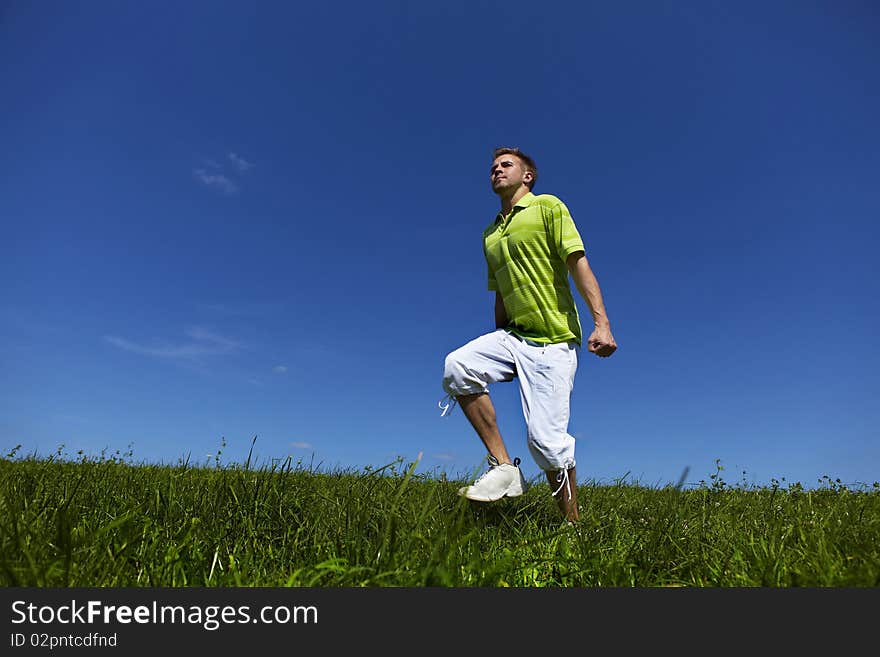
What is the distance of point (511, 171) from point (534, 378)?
174 centimetres

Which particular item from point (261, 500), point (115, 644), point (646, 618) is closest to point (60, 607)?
point (115, 644)

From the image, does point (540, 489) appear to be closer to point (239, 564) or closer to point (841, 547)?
point (841, 547)

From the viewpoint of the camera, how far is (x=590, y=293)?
13.3 feet

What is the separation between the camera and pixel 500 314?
4684 millimetres

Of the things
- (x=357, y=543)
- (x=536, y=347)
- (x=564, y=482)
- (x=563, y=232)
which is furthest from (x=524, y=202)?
(x=357, y=543)

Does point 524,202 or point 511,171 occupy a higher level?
point 511,171

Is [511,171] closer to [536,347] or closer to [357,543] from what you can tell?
[536,347]

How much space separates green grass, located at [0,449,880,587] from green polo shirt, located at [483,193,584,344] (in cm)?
138

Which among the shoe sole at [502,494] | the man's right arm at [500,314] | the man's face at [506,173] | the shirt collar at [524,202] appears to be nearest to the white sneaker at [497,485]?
the shoe sole at [502,494]

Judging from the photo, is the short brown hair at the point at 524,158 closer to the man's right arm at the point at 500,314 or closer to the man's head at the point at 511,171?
the man's head at the point at 511,171

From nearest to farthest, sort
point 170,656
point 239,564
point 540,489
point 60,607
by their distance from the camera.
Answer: point 170,656, point 60,607, point 239,564, point 540,489

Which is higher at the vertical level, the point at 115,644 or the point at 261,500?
the point at 261,500

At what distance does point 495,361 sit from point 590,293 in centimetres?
85

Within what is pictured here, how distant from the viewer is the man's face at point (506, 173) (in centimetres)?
460
